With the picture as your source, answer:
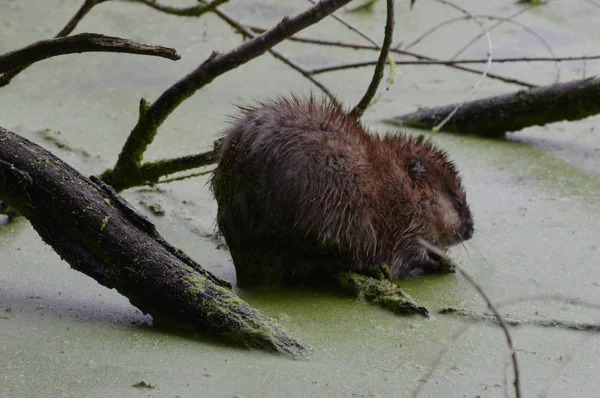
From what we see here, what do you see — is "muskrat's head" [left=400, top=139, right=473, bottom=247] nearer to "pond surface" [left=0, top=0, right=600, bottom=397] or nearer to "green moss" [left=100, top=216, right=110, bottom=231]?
"pond surface" [left=0, top=0, right=600, bottom=397]

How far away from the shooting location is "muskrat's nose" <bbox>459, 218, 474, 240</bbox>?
3.84m

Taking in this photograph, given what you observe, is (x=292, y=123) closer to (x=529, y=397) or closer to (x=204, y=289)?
(x=204, y=289)

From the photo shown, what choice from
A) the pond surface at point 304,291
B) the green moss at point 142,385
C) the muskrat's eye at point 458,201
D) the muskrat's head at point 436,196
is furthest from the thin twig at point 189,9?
the green moss at point 142,385

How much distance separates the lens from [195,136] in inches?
205

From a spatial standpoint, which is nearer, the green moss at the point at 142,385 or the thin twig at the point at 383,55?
the green moss at the point at 142,385

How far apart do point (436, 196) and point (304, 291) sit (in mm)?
788

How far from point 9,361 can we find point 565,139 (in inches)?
157

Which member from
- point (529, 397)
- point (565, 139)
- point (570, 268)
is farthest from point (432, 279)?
point (565, 139)

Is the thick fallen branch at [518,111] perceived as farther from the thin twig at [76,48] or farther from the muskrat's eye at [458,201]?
the thin twig at [76,48]

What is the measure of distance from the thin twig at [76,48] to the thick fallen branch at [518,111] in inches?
126

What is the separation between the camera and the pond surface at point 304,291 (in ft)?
8.18

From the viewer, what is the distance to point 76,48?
8.63ft

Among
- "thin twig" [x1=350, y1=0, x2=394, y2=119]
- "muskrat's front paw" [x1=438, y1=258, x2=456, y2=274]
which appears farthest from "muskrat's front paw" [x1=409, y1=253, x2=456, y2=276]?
"thin twig" [x1=350, y1=0, x2=394, y2=119]

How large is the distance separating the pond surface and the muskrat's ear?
41 centimetres
